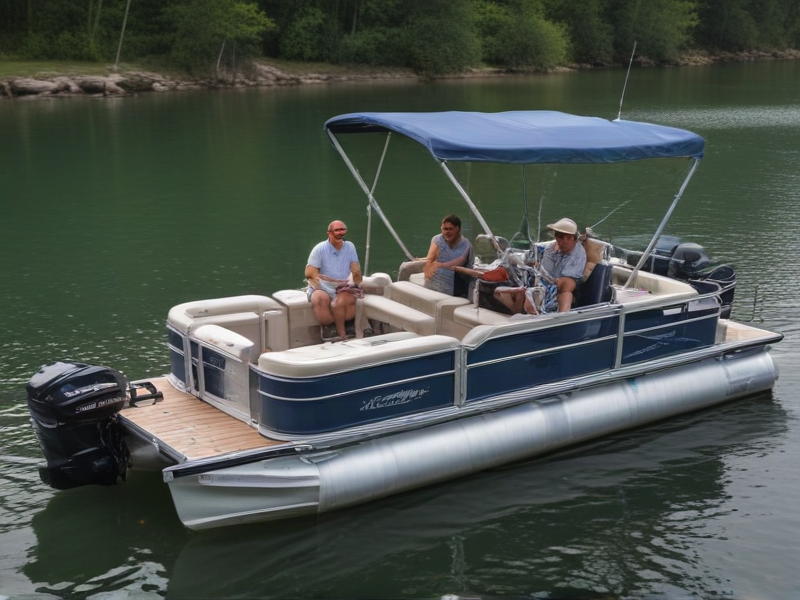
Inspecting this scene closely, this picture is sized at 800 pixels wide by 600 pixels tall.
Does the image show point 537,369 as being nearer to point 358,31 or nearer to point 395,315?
point 395,315

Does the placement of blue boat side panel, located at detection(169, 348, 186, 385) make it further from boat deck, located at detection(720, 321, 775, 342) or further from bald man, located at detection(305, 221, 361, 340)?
boat deck, located at detection(720, 321, 775, 342)

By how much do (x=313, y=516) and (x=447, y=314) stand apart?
235cm

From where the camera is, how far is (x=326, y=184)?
23516 millimetres

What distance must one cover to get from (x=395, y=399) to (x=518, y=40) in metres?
60.2

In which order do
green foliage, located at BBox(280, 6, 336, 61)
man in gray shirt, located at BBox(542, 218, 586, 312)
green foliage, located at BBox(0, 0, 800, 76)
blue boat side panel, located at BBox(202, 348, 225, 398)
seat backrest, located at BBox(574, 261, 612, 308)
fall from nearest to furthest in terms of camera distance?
blue boat side panel, located at BBox(202, 348, 225, 398) < man in gray shirt, located at BBox(542, 218, 586, 312) < seat backrest, located at BBox(574, 261, 612, 308) < green foliage, located at BBox(0, 0, 800, 76) < green foliage, located at BBox(280, 6, 336, 61)

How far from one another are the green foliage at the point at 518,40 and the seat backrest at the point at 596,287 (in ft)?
189

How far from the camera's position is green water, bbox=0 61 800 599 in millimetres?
7145

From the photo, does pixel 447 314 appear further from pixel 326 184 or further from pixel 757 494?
pixel 326 184

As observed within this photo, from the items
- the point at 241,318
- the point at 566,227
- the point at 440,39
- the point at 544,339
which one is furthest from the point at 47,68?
the point at 544,339

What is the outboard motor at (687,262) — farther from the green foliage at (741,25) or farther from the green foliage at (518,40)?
the green foliage at (741,25)

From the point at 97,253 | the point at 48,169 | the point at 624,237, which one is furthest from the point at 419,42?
the point at 624,237

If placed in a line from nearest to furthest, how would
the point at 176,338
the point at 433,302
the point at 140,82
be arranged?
the point at 176,338 → the point at 433,302 → the point at 140,82

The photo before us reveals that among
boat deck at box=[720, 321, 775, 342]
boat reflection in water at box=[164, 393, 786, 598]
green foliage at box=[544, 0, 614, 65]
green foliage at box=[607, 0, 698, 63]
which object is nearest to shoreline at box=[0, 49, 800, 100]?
green foliage at box=[544, 0, 614, 65]

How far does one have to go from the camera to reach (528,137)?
8.80 m
